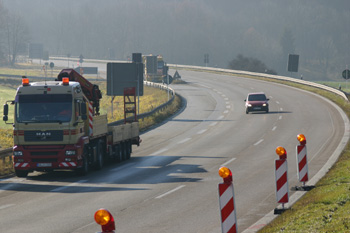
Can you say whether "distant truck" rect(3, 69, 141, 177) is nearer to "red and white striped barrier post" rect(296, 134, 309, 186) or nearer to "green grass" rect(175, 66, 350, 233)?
"red and white striped barrier post" rect(296, 134, 309, 186)

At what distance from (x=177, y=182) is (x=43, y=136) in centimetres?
421

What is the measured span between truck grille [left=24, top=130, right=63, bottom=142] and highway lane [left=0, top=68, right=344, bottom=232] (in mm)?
1241

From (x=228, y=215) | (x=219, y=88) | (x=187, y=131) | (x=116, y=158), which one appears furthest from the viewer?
(x=219, y=88)

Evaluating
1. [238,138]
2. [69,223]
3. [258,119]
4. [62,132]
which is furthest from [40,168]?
[258,119]

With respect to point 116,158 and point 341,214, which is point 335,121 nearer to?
point 116,158

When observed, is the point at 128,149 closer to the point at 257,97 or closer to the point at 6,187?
the point at 6,187

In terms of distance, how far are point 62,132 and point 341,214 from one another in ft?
34.9

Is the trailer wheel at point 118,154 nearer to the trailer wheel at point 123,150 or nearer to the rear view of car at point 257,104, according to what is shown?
the trailer wheel at point 123,150

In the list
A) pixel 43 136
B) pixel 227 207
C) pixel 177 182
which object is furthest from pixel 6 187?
pixel 227 207

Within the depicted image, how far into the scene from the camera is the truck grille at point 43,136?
19750 millimetres

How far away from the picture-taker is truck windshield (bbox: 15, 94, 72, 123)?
19.9m

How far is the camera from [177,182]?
18.9 meters

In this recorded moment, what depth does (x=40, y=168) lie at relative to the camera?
1981cm

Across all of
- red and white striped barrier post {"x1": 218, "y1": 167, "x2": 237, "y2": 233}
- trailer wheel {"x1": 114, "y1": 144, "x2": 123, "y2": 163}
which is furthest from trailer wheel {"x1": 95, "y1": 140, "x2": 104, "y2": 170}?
red and white striped barrier post {"x1": 218, "y1": 167, "x2": 237, "y2": 233}
